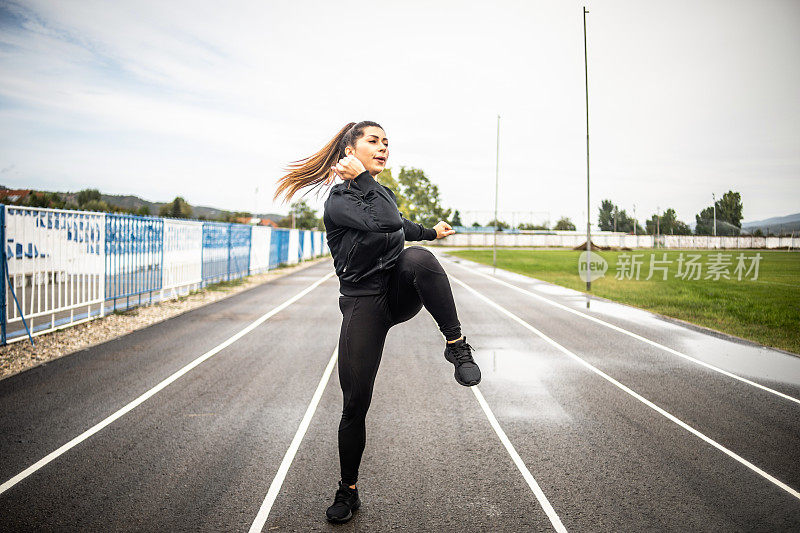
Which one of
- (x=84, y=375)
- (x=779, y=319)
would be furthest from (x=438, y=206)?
(x=84, y=375)

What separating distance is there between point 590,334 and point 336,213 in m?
8.58

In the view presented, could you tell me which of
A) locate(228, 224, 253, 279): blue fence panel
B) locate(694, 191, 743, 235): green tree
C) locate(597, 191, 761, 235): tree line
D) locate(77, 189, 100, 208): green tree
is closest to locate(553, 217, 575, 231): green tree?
locate(597, 191, 761, 235): tree line

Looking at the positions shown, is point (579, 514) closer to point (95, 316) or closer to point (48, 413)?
point (48, 413)

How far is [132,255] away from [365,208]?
1072 cm

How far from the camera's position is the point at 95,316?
1027 centimetres

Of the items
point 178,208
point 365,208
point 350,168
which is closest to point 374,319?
point 365,208

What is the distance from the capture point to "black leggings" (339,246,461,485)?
8.35 ft

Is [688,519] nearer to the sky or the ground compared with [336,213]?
nearer to the ground

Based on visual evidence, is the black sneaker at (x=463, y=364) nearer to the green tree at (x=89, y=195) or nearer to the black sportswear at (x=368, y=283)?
the black sportswear at (x=368, y=283)

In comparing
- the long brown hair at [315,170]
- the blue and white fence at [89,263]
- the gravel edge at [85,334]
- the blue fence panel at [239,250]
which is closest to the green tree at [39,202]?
the blue and white fence at [89,263]

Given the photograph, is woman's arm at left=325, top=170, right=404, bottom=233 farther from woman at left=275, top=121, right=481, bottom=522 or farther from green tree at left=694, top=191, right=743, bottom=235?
green tree at left=694, top=191, right=743, bottom=235

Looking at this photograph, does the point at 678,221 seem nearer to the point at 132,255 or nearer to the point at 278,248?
the point at 278,248

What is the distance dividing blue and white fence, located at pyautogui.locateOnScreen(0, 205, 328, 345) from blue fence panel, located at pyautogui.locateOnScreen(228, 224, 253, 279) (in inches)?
56.3

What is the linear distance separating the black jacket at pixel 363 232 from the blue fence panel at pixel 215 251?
588 inches
